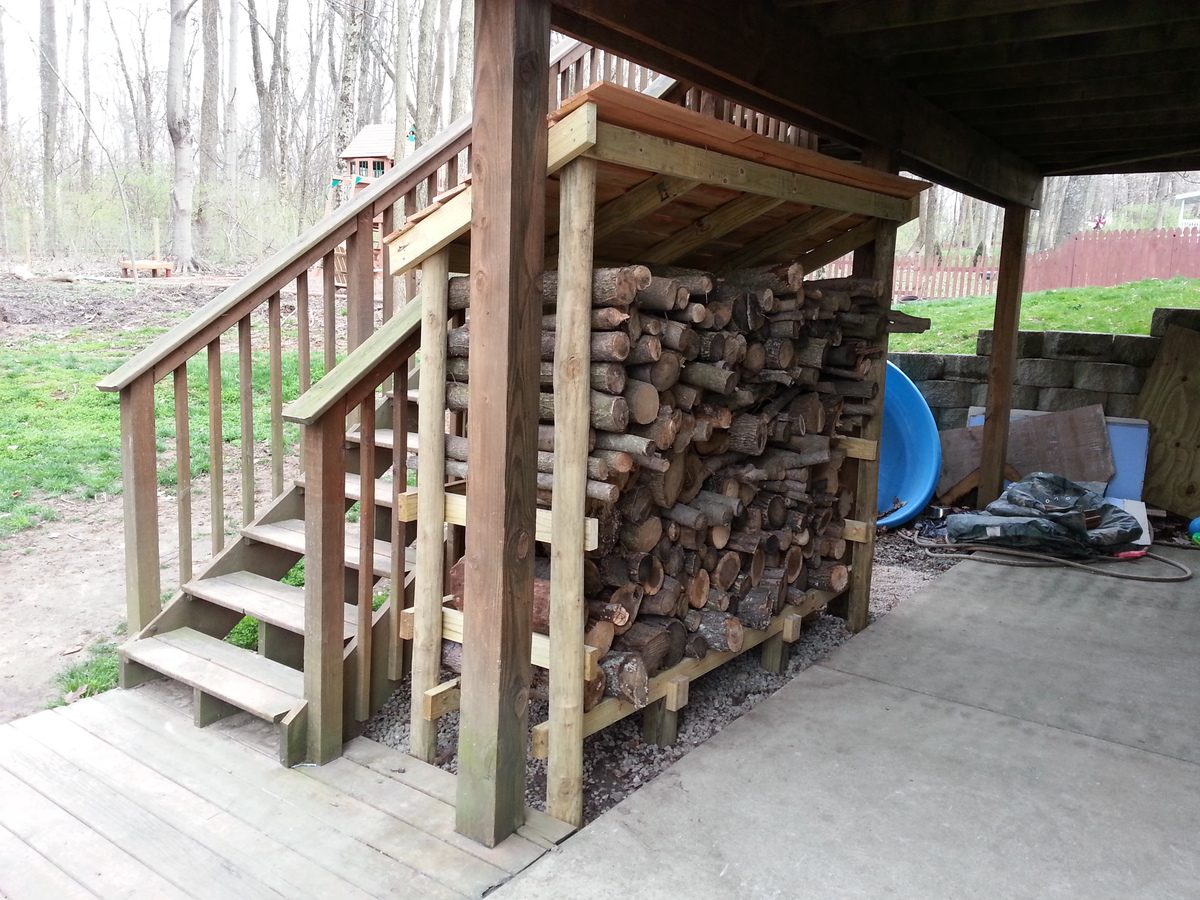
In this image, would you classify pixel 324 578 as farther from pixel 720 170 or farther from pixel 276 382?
pixel 720 170

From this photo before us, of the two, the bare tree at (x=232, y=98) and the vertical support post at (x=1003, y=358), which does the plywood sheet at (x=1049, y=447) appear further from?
the bare tree at (x=232, y=98)

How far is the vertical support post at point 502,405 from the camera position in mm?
2332

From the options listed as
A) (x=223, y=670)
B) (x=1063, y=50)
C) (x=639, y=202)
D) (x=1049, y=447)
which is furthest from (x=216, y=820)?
(x=1049, y=447)

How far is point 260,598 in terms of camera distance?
349cm

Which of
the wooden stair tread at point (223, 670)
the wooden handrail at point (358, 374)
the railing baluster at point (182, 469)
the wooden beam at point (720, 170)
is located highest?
the wooden beam at point (720, 170)

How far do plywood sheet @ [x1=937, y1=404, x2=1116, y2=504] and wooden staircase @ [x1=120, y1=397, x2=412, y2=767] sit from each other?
15.6 feet

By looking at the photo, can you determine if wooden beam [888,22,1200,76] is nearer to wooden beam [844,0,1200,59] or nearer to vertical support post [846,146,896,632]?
wooden beam [844,0,1200,59]

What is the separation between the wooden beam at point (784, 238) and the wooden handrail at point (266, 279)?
4.37 feet

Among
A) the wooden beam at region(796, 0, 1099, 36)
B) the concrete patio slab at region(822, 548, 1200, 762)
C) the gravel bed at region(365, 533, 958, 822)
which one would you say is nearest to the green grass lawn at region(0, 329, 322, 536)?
the gravel bed at region(365, 533, 958, 822)

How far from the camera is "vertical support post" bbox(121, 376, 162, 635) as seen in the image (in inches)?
133

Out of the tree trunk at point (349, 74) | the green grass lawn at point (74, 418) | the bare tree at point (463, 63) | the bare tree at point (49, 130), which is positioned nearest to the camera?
the green grass lawn at point (74, 418)

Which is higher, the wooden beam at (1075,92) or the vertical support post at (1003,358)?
the wooden beam at (1075,92)

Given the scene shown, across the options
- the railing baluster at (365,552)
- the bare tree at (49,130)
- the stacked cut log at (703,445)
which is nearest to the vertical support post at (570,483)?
the stacked cut log at (703,445)

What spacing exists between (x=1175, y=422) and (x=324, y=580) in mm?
6412
